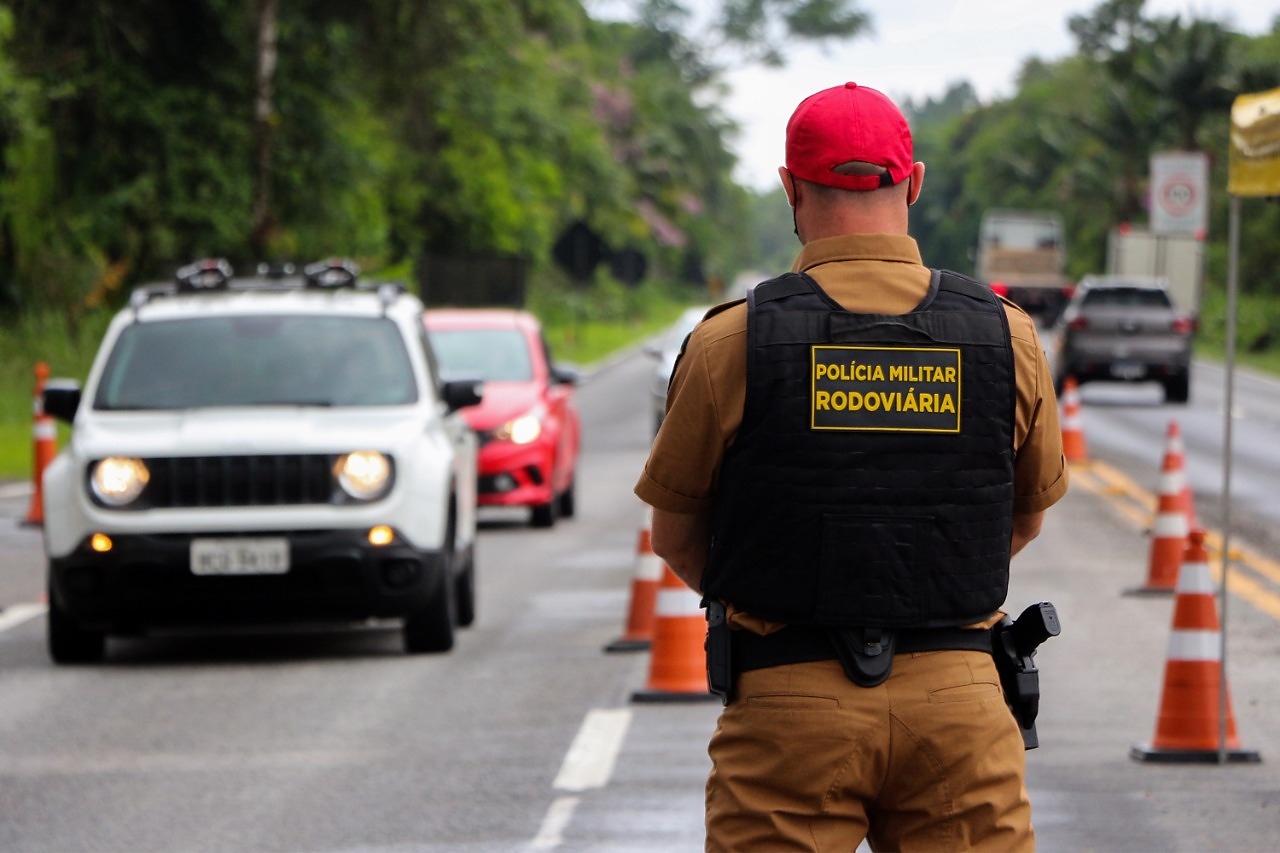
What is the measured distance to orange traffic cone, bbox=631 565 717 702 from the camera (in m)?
9.32

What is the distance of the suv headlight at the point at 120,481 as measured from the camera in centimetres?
1020

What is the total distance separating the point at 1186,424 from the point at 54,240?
15251 millimetres

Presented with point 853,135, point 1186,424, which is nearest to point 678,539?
point 853,135

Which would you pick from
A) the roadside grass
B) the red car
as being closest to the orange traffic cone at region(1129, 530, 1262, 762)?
the red car

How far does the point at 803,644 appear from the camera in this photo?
145 inches

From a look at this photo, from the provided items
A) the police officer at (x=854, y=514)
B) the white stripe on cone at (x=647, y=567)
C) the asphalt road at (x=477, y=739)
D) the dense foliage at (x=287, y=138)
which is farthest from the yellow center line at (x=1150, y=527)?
the police officer at (x=854, y=514)

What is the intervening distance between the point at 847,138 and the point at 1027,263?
61007mm

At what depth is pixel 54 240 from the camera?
1251 inches

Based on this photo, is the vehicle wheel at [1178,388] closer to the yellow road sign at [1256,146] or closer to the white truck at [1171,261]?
the white truck at [1171,261]

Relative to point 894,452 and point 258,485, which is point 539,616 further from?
point 894,452

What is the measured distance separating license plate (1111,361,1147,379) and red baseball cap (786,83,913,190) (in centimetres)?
3020

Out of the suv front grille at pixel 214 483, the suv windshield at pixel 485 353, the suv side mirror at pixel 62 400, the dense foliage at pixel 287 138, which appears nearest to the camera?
the suv front grille at pixel 214 483

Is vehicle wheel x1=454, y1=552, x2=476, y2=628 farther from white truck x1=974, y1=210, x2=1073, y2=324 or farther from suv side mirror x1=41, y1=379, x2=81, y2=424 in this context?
white truck x1=974, y1=210, x2=1073, y2=324

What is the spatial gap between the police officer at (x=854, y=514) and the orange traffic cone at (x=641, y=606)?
679 centimetres
